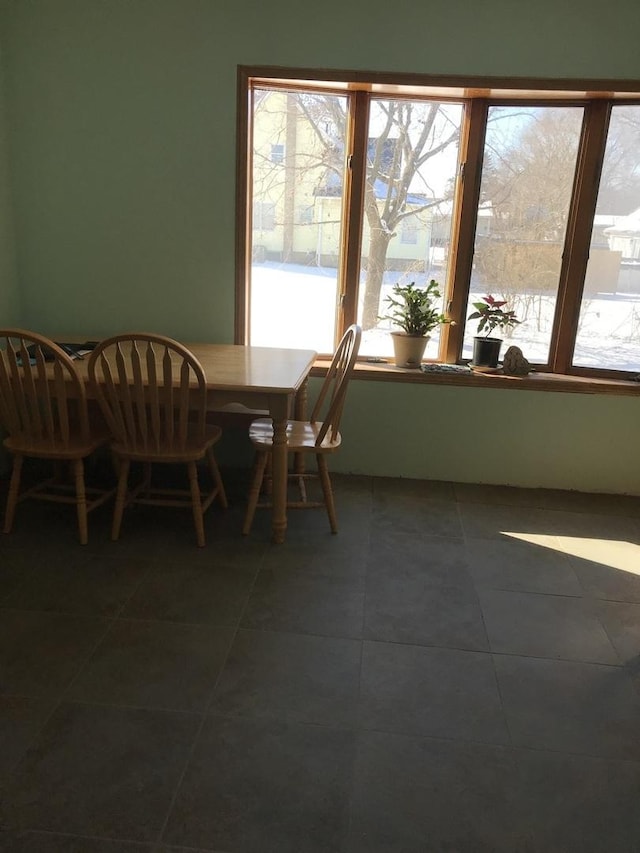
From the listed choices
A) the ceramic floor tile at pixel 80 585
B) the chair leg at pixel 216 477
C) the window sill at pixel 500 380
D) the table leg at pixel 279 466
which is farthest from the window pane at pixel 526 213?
the ceramic floor tile at pixel 80 585

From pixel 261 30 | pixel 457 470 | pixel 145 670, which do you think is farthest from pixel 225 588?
pixel 261 30

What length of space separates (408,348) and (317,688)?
6.44 ft

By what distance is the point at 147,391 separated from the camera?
2.47 m

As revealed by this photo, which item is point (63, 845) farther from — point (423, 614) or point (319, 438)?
point (319, 438)

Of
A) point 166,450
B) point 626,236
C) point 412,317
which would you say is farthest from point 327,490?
point 626,236

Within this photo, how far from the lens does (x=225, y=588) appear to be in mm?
2293

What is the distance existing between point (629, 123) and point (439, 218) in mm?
975

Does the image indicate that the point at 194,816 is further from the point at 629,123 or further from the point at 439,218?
the point at 629,123

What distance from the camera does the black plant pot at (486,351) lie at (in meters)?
3.34

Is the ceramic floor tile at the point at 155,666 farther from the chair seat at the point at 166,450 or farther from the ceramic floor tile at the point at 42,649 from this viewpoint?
the chair seat at the point at 166,450

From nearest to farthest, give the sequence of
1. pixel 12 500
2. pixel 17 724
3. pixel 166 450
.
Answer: pixel 17 724, pixel 166 450, pixel 12 500

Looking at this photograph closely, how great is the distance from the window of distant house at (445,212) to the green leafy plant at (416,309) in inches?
3.5

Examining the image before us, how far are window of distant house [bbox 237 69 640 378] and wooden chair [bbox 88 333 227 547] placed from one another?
87 centimetres

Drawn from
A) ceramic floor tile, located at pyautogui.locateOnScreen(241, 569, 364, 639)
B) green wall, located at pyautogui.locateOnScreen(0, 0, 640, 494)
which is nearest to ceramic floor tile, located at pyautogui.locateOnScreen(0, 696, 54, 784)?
ceramic floor tile, located at pyautogui.locateOnScreen(241, 569, 364, 639)
